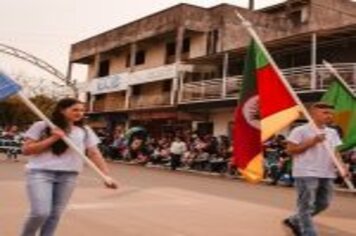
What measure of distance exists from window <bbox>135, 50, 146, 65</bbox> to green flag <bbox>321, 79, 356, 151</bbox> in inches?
1432

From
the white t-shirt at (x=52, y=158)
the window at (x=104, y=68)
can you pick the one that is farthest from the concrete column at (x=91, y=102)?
the white t-shirt at (x=52, y=158)

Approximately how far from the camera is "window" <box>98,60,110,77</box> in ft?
181

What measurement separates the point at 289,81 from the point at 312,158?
73.8ft

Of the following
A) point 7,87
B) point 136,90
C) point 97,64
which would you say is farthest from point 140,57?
point 7,87

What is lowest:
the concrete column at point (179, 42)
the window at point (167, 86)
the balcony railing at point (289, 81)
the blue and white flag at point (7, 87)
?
the blue and white flag at point (7, 87)

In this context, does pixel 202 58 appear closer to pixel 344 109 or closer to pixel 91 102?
pixel 91 102

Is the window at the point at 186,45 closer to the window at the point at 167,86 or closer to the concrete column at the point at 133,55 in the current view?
the window at the point at 167,86

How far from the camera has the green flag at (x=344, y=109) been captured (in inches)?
476

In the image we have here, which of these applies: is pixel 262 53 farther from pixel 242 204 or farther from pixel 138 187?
pixel 138 187

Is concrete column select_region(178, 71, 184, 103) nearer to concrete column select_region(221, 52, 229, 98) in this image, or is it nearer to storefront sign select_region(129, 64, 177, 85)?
storefront sign select_region(129, 64, 177, 85)

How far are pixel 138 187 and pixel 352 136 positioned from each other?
666cm

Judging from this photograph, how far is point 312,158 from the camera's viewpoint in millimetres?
8453

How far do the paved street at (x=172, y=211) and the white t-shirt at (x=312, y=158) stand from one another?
183 centimetres

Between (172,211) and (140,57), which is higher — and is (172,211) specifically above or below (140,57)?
below
